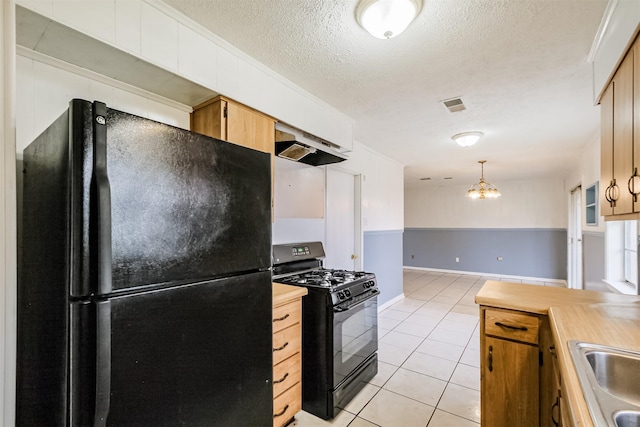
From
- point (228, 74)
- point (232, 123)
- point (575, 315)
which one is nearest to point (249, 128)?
point (232, 123)

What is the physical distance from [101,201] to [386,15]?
1.41m

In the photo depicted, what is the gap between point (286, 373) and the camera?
190 centimetres

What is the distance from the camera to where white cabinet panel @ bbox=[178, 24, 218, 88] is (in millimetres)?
1534

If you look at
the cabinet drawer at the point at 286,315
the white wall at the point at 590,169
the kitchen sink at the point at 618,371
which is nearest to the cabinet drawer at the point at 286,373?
the cabinet drawer at the point at 286,315

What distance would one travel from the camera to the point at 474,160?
4.85m

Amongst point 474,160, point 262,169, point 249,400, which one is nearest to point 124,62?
point 262,169

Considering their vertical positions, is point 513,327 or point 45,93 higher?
point 45,93

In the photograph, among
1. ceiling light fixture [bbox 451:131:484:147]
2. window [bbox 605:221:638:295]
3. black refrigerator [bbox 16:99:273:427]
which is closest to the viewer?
black refrigerator [bbox 16:99:273:427]

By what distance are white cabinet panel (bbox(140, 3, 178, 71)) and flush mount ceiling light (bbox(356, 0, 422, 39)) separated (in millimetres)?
929

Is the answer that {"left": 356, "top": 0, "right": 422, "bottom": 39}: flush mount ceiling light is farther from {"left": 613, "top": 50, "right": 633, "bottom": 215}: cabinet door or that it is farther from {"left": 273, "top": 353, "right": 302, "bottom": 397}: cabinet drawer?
{"left": 273, "top": 353, "right": 302, "bottom": 397}: cabinet drawer

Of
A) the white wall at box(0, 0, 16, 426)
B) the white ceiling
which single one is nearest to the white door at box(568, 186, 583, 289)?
the white ceiling

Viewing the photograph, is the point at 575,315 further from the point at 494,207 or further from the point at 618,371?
the point at 494,207

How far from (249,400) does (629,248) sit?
3.76m

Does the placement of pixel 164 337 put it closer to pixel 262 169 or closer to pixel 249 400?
pixel 249 400
